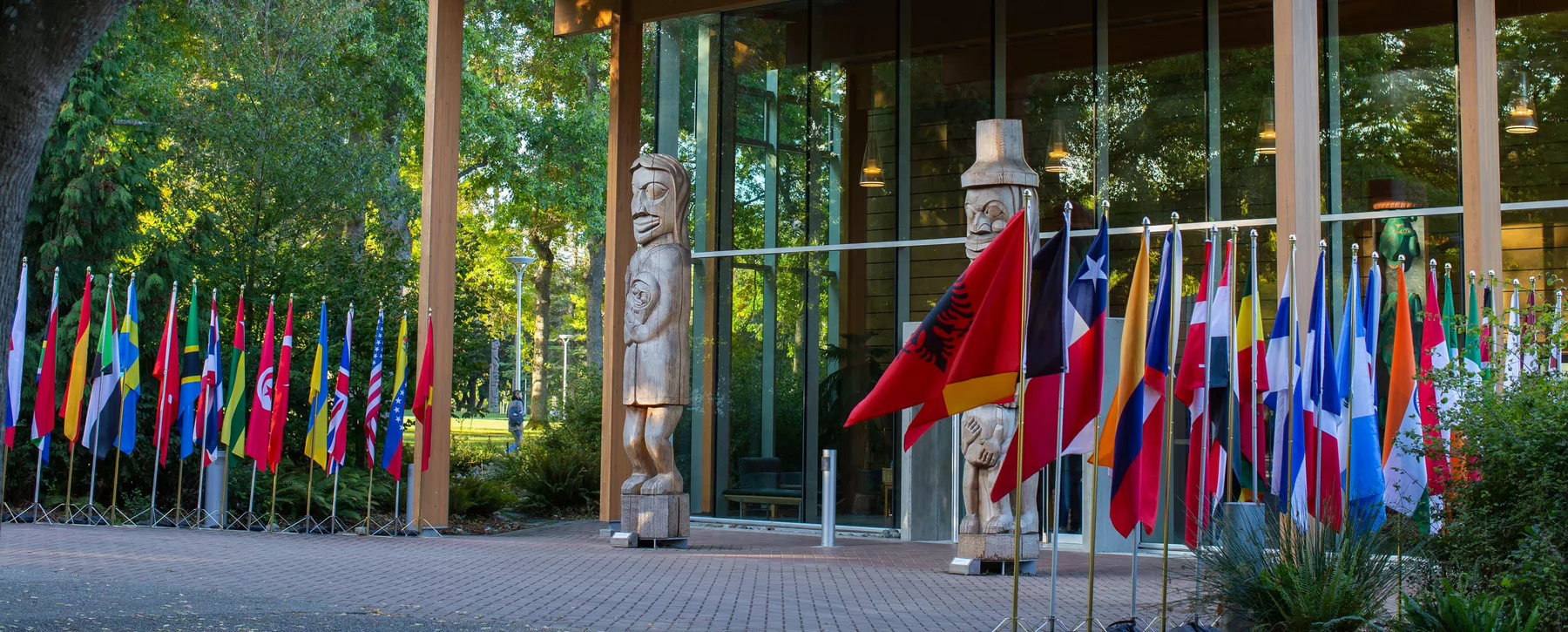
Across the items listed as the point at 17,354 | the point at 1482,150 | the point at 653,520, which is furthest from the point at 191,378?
the point at 1482,150

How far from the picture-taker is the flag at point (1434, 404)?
8365 millimetres

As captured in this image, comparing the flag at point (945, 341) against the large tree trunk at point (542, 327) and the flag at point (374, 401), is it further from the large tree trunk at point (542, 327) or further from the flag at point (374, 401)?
the large tree trunk at point (542, 327)

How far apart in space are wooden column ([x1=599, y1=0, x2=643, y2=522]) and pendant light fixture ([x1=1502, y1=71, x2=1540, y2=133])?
1025 centimetres

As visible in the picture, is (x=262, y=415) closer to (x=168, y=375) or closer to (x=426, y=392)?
(x=168, y=375)

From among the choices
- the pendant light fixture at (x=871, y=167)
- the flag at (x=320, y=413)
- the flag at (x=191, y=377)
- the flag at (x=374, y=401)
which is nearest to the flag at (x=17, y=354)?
the flag at (x=191, y=377)

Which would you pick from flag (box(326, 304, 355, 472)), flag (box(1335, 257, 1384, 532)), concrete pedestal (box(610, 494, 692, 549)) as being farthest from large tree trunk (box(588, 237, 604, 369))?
flag (box(1335, 257, 1384, 532))

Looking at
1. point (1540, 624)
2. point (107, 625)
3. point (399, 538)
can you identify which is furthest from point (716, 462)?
point (1540, 624)

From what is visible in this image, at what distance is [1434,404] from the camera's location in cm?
959

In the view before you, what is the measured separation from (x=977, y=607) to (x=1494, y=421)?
3529mm

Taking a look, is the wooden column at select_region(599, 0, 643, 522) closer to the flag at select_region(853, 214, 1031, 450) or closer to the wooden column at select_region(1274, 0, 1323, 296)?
the wooden column at select_region(1274, 0, 1323, 296)

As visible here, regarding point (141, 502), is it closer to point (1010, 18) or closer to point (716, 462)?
point (716, 462)

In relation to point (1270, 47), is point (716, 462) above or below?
below

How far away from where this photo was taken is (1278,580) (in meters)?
7.27

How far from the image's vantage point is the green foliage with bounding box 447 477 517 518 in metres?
17.8
